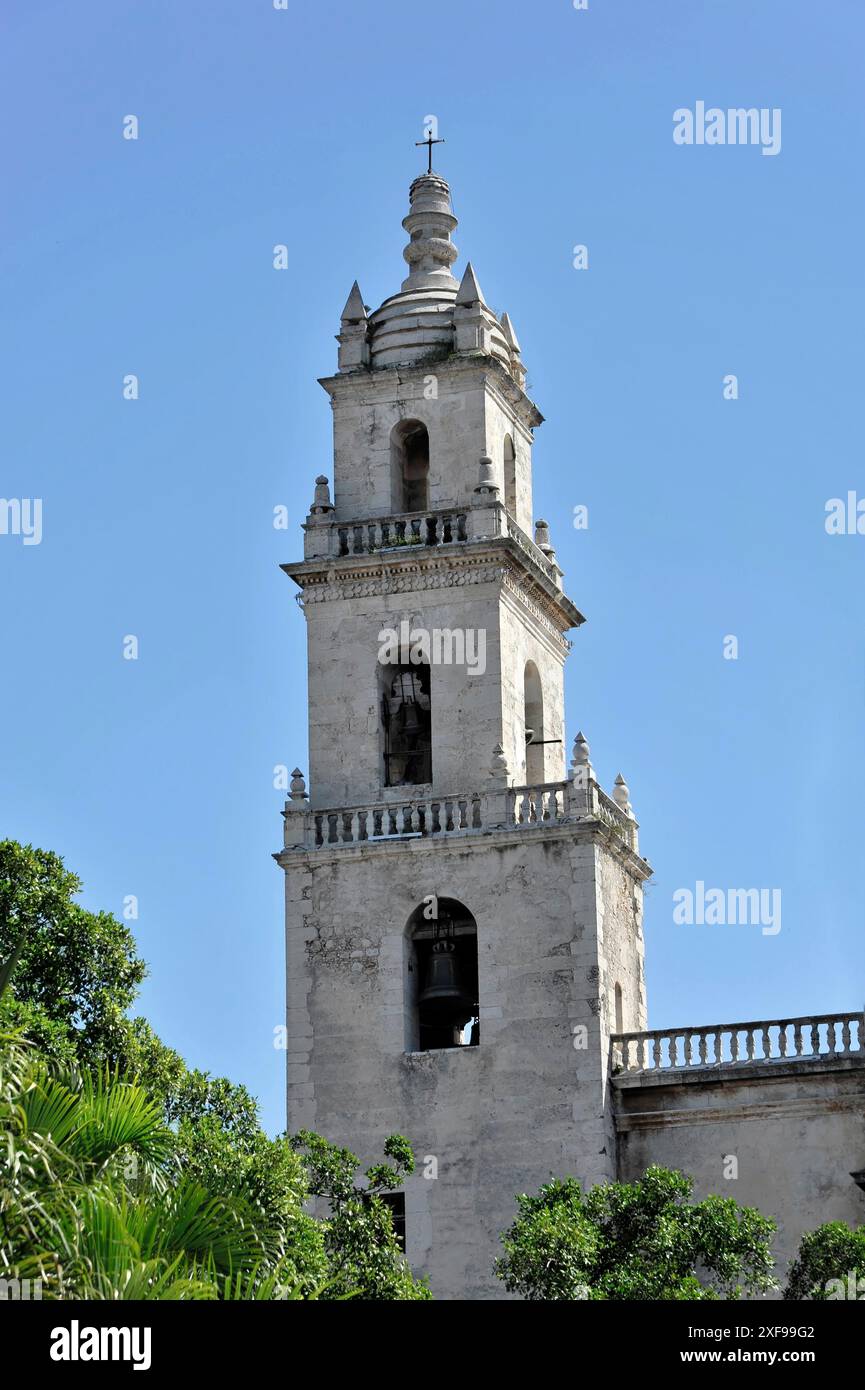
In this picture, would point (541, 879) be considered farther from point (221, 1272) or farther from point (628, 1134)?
point (221, 1272)

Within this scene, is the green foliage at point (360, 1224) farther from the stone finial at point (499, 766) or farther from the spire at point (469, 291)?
the spire at point (469, 291)

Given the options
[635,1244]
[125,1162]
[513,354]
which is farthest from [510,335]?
[125,1162]

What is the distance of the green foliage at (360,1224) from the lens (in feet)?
100.0

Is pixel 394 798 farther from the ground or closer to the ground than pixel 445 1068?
farther from the ground

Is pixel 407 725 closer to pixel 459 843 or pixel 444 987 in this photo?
pixel 459 843

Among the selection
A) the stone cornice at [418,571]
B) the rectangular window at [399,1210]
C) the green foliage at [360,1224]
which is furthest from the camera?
the stone cornice at [418,571]

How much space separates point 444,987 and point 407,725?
451 centimetres

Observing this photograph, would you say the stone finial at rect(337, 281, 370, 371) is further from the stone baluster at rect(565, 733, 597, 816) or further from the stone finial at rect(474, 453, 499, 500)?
the stone baluster at rect(565, 733, 597, 816)

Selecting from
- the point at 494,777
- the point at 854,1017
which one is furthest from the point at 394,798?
the point at 854,1017

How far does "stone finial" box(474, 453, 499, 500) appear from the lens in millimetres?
41875

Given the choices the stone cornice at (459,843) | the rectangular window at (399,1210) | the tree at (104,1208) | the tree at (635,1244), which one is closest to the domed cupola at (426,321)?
the stone cornice at (459,843)

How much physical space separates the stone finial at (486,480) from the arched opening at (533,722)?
2.94 metres
